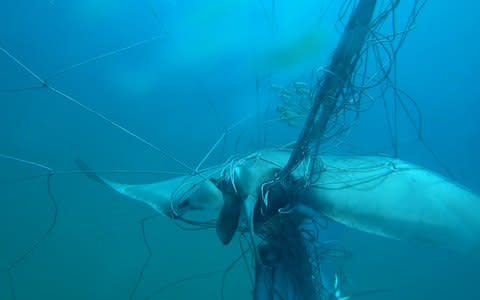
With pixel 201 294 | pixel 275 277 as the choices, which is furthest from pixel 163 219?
Result: pixel 275 277

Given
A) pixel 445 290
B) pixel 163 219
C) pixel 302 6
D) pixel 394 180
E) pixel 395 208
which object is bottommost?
pixel 445 290

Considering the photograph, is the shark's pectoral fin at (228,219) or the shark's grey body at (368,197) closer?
the shark's grey body at (368,197)

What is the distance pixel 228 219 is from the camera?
5.58 feet

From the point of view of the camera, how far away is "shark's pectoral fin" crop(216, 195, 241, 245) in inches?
66.9

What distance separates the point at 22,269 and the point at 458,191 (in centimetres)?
986

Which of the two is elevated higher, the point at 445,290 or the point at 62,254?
the point at 62,254

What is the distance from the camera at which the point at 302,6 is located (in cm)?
768

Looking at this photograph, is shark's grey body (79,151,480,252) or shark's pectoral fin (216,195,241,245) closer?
shark's grey body (79,151,480,252)

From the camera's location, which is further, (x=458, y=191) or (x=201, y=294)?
(x=201, y=294)

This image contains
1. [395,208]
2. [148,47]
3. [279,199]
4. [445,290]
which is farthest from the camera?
[445,290]

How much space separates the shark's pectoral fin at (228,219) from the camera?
170 cm

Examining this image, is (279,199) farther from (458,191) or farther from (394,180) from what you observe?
(458,191)

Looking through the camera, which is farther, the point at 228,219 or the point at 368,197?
the point at 228,219

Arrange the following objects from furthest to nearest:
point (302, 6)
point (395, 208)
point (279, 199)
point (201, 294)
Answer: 1. point (201, 294)
2. point (302, 6)
3. point (279, 199)
4. point (395, 208)
